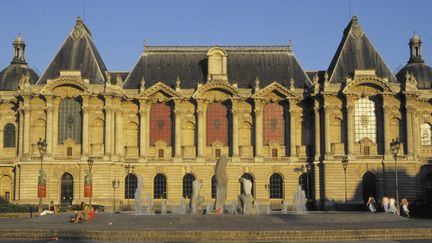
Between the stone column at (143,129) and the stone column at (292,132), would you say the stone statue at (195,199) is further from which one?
the stone column at (292,132)

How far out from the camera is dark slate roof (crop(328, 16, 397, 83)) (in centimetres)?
7725

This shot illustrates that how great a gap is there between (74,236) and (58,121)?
43.6m

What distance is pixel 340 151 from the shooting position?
73875 millimetres

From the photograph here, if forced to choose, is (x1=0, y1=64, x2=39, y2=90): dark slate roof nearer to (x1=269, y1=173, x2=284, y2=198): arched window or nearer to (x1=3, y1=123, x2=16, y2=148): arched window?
(x1=3, y1=123, x2=16, y2=148): arched window

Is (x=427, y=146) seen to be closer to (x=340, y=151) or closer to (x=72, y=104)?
(x=340, y=151)

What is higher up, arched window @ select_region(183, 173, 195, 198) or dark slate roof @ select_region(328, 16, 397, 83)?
dark slate roof @ select_region(328, 16, 397, 83)

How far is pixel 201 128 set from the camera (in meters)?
75.9

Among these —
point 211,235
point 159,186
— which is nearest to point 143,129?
point 159,186

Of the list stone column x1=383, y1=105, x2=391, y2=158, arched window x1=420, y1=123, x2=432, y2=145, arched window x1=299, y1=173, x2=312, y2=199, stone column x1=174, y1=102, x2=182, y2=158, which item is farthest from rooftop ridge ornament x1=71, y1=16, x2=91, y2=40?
arched window x1=420, y1=123, x2=432, y2=145

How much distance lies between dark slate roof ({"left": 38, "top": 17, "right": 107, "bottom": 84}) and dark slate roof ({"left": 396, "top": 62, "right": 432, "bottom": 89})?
34303 mm

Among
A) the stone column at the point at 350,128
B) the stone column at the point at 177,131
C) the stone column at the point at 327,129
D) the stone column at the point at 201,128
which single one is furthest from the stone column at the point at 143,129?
the stone column at the point at 350,128

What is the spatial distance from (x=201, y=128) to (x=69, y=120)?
45.6 feet

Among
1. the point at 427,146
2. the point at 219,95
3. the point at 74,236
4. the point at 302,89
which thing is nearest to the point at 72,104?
the point at 219,95

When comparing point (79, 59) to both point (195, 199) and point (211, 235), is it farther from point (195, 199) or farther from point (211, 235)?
point (211, 235)
